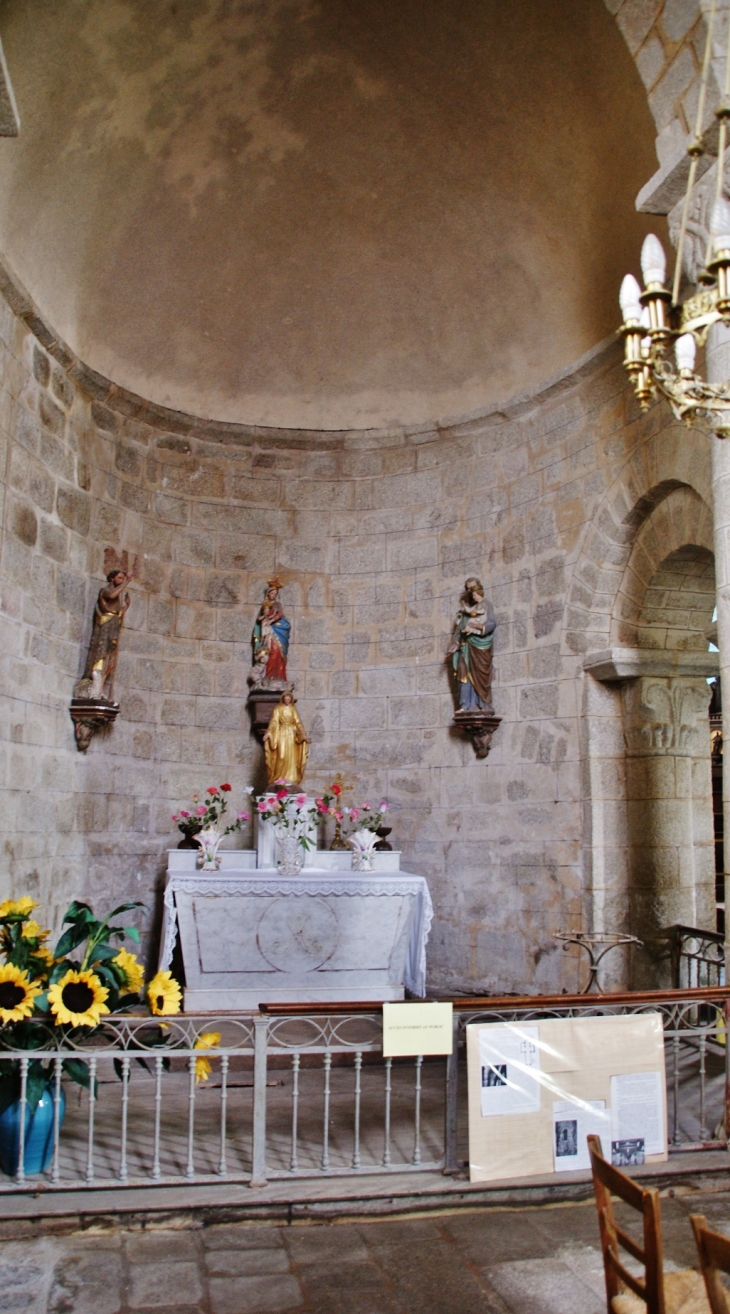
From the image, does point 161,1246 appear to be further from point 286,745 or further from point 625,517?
point 625,517

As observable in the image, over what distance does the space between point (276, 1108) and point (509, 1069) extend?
1.70 m

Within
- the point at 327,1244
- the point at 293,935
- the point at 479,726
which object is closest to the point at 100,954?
the point at 327,1244

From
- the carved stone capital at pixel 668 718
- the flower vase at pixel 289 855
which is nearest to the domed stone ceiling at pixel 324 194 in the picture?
the carved stone capital at pixel 668 718

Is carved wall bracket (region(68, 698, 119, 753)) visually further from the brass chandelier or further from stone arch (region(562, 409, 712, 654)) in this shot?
the brass chandelier

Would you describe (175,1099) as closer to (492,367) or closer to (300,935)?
(300,935)

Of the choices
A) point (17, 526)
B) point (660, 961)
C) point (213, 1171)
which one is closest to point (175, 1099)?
point (213, 1171)

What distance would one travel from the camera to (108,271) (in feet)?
28.1

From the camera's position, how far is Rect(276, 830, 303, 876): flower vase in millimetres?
7754

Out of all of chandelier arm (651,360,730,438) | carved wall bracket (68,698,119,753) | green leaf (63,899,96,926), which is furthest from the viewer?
carved wall bracket (68,698,119,753)

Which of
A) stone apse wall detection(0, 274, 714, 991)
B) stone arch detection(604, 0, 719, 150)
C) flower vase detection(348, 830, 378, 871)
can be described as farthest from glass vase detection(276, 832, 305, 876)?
stone arch detection(604, 0, 719, 150)

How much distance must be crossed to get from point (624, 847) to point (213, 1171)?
4287 millimetres

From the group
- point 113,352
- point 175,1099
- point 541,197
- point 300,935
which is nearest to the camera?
point 175,1099

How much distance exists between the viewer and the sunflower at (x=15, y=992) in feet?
13.7

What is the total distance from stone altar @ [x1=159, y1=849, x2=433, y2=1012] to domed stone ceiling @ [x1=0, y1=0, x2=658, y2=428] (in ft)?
15.0
